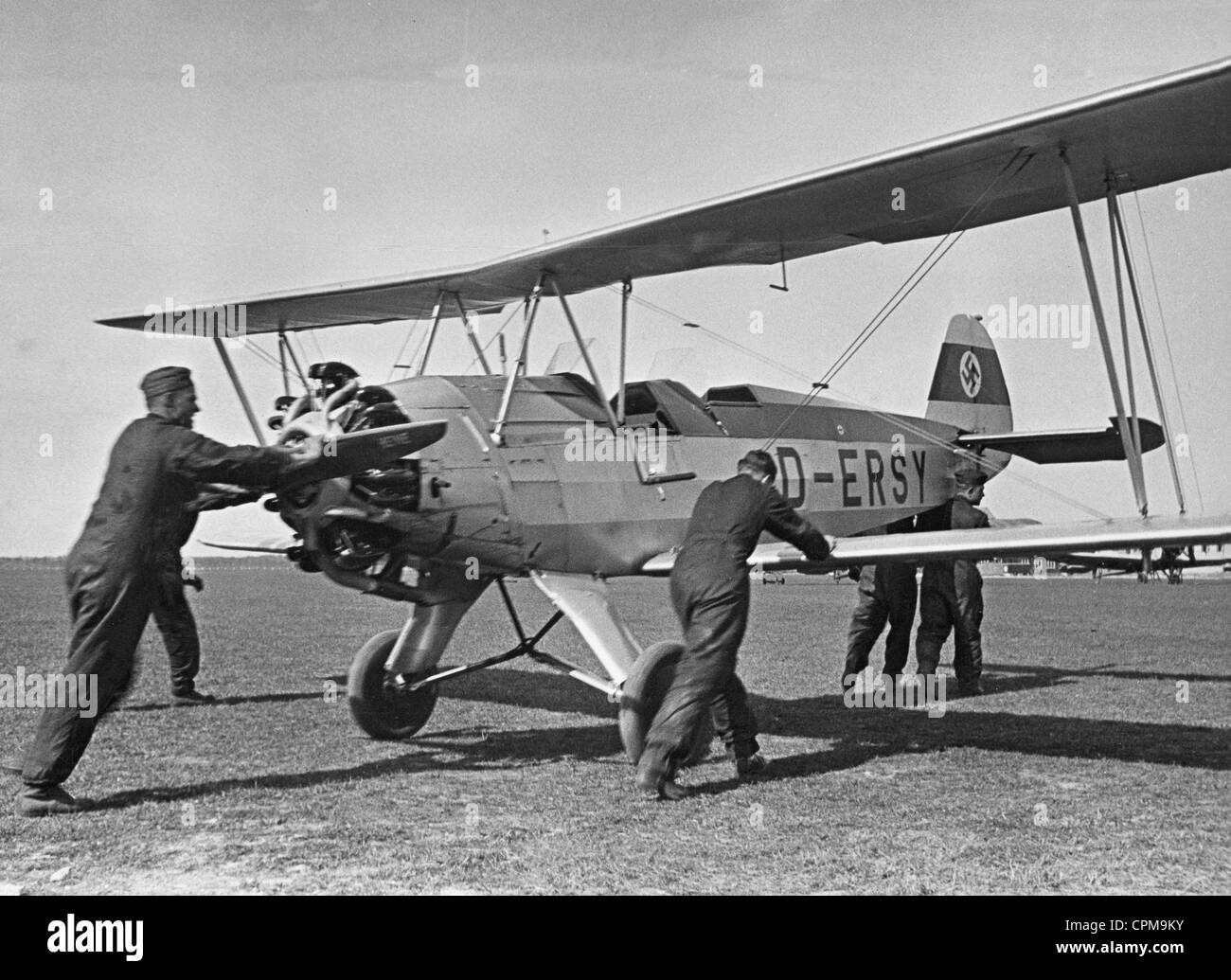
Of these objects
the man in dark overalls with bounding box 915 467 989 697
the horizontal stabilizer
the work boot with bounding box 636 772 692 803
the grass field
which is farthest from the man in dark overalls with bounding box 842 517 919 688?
the work boot with bounding box 636 772 692 803

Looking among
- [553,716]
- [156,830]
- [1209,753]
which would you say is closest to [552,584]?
[553,716]

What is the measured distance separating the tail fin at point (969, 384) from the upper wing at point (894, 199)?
5309 mm

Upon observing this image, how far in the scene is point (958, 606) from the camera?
34.5ft

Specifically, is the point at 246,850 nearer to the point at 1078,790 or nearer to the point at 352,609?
the point at 1078,790

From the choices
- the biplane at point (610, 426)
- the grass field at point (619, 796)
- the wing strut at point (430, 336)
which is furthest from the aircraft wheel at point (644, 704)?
the wing strut at point (430, 336)

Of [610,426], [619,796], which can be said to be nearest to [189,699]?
[610,426]

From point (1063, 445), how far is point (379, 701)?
7.11m

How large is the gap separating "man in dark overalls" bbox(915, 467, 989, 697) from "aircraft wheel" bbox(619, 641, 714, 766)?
12.4 feet

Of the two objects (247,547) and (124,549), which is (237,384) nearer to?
(247,547)

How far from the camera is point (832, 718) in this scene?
349 inches

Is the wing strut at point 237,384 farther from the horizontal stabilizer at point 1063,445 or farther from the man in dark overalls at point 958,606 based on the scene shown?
the horizontal stabilizer at point 1063,445

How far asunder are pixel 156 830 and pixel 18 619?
13.5m

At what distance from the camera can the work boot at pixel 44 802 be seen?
5535 mm

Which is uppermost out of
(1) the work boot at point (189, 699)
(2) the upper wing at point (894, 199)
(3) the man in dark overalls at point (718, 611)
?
(2) the upper wing at point (894, 199)
